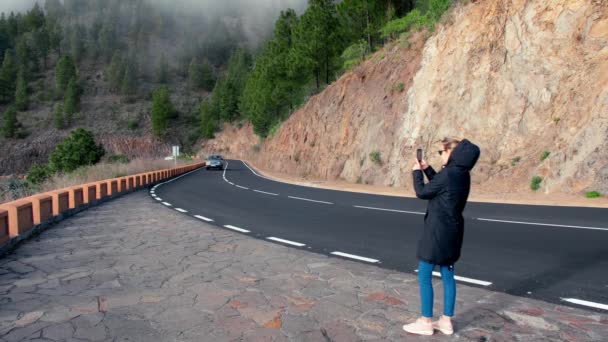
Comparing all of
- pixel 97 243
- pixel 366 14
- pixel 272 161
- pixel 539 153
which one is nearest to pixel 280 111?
pixel 272 161

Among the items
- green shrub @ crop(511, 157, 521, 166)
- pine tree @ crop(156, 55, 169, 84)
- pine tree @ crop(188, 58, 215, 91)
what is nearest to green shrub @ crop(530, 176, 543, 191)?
green shrub @ crop(511, 157, 521, 166)

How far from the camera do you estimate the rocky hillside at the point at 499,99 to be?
17578 mm

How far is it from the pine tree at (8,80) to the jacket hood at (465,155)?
143m

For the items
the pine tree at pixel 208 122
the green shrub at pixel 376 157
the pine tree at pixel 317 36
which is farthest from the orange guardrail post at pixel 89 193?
the pine tree at pixel 208 122

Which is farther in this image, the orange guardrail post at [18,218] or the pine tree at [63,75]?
the pine tree at [63,75]

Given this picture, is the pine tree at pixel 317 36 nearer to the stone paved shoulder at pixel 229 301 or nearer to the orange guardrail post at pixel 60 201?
the orange guardrail post at pixel 60 201

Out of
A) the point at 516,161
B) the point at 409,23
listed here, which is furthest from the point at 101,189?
the point at 409,23

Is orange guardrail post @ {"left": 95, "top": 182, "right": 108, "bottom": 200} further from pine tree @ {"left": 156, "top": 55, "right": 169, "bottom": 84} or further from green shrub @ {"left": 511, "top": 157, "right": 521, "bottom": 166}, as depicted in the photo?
pine tree @ {"left": 156, "top": 55, "right": 169, "bottom": 84}

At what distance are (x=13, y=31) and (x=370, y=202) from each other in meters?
194

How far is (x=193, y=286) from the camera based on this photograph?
18.4ft

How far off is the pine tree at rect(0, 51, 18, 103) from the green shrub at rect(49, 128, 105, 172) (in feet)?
300

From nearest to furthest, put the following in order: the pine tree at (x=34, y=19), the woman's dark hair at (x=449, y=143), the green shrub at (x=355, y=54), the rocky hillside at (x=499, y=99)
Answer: the woman's dark hair at (x=449, y=143)
the rocky hillside at (x=499, y=99)
the green shrub at (x=355, y=54)
the pine tree at (x=34, y=19)

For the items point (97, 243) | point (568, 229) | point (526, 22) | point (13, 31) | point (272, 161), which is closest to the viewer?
point (97, 243)

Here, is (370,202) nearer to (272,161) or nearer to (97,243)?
(97,243)
